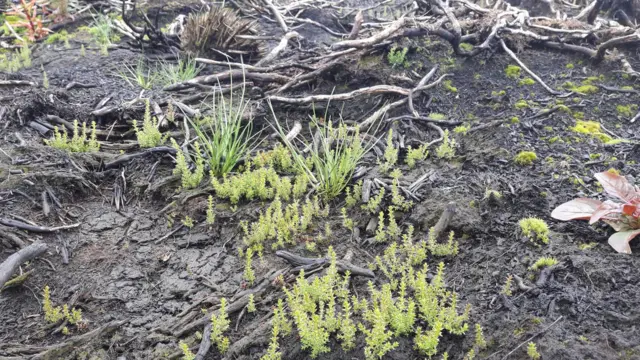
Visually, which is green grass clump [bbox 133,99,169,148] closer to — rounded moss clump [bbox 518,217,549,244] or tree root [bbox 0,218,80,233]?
tree root [bbox 0,218,80,233]

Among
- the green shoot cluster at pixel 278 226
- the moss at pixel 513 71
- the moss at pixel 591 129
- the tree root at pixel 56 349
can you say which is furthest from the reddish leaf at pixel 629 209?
the tree root at pixel 56 349

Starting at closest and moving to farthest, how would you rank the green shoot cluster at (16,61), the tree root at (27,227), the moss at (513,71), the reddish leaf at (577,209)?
1. the reddish leaf at (577,209)
2. the tree root at (27,227)
3. the moss at (513,71)
4. the green shoot cluster at (16,61)

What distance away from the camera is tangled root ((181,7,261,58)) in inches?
229

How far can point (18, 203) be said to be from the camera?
11.6ft

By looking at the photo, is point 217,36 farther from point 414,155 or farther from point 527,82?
point 527,82

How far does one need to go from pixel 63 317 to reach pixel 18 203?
1258 mm

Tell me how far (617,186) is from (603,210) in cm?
29

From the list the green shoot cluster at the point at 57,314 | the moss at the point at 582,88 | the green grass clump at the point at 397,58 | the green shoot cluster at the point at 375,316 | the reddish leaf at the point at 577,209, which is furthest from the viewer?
the green grass clump at the point at 397,58

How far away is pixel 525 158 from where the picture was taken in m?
3.67

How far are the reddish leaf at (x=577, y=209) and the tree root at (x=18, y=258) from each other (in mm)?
3326

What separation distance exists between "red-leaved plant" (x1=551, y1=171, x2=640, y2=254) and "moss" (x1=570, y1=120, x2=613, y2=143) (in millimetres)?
1103

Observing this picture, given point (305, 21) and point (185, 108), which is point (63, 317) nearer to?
point (185, 108)

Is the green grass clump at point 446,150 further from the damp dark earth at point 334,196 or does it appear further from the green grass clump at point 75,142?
the green grass clump at point 75,142

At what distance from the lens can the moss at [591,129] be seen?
3906mm
